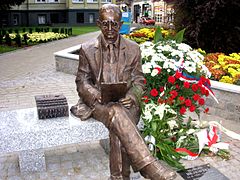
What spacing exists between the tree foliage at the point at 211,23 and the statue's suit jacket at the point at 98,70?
19.9 feet

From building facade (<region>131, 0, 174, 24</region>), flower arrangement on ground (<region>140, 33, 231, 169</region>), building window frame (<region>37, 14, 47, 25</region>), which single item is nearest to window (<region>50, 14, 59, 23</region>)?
building window frame (<region>37, 14, 47, 25</region>)

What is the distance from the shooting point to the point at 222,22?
A: 995 centimetres

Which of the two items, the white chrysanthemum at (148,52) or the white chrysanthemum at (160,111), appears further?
the white chrysanthemum at (148,52)

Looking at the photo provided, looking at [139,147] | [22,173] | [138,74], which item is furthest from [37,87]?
[139,147]

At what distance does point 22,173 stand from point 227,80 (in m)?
4.84

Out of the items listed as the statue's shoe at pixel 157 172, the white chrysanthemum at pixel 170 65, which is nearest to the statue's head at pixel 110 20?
the white chrysanthemum at pixel 170 65

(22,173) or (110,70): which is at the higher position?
(110,70)

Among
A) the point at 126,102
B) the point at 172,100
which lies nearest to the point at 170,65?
the point at 172,100

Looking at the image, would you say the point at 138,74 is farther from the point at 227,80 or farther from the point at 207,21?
the point at 207,21

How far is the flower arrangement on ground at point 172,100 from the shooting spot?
4.25 m

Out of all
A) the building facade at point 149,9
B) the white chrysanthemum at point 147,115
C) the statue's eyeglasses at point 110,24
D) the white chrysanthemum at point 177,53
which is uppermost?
the building facade at point 149,9

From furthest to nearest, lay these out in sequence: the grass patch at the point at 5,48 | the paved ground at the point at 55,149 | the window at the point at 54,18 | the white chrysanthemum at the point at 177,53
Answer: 1. the window at the point at 54,18
2. the grass patch at the point at 5,48
3. the white chrysanthemum at the point at 177,53
4. the paved ground at the point at 55,149

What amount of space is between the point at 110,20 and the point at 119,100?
0.97 metres

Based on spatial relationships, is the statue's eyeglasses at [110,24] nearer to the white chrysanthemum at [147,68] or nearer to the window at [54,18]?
the white chrysanthemum at [147,68]
